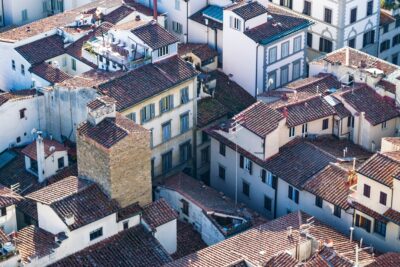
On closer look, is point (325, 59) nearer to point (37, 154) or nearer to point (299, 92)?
point (299, 92)

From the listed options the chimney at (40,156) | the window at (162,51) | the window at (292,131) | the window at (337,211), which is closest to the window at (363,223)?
the window at (337,211)

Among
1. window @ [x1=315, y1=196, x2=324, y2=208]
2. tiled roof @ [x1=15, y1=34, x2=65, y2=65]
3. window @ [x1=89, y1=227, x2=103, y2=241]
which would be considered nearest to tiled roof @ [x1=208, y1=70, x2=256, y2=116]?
tiled roof @ [x1=15, y1=34, x2=65, y2=65]

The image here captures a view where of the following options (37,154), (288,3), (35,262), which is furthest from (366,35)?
(35,262)

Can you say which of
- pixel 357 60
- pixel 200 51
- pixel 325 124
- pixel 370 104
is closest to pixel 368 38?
pixel 357 60

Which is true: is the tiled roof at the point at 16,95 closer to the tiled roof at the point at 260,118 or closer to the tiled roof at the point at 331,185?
the tiled roof at the point at 260,118

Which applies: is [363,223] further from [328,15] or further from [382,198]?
[328,15]
